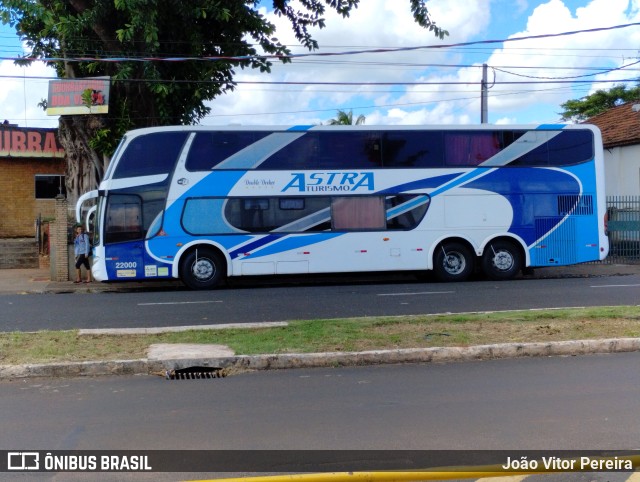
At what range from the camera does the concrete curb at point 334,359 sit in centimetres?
806

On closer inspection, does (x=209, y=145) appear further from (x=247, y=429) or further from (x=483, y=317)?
(x=247, y=429)

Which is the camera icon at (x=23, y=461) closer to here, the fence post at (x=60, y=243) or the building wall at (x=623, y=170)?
the fence post at (x=60, y=243)

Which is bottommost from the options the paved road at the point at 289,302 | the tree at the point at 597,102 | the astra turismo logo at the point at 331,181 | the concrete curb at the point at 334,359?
the concrete curb at the point at 334,359

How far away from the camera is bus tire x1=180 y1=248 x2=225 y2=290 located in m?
17.8

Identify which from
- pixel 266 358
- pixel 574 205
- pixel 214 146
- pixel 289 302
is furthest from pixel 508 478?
Answer: pixel 574 205

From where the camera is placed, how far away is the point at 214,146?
58.1 feet

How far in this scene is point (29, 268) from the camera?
79.6 ft

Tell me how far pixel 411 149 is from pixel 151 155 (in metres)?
6.47

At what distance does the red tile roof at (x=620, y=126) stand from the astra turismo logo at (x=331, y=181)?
15627 millimetres

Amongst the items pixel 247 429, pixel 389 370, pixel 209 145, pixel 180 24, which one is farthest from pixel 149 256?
pixel 247 429

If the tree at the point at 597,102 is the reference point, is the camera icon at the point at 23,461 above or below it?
below

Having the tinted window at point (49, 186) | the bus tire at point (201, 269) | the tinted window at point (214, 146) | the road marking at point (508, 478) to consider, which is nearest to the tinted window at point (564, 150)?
the tinted window at point (214, 146)

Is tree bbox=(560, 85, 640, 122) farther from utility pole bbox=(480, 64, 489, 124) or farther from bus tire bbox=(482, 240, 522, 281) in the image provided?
bus tire bbox=(482, 240, 522, 281)

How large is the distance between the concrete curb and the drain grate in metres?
0.05
